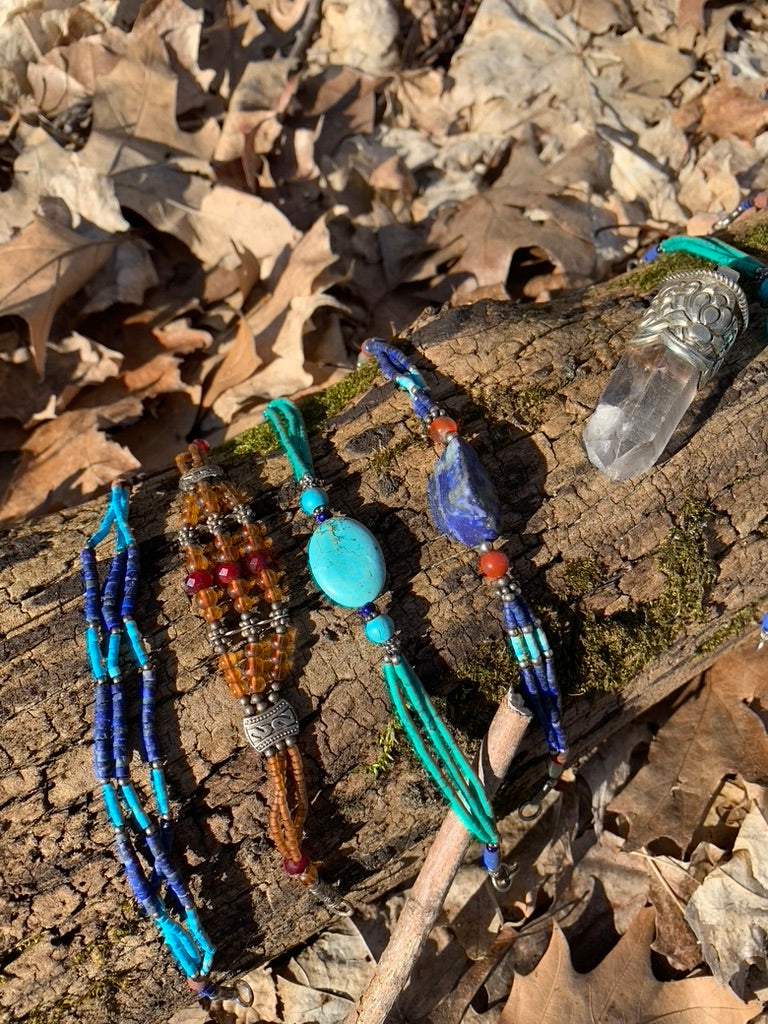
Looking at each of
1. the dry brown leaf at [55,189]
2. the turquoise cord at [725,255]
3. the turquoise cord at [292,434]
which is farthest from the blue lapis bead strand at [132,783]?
the dry brown leaf at [55,189]

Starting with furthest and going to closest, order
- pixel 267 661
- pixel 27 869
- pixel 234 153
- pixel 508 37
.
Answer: pixel 508 37, pixel 234 153, pixel 267 661, pixel 27 869

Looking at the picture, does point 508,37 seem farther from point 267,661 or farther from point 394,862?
point 394,862

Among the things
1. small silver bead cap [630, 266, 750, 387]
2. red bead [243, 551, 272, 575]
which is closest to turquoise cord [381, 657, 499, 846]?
red bead [243, 551, 272, 575]

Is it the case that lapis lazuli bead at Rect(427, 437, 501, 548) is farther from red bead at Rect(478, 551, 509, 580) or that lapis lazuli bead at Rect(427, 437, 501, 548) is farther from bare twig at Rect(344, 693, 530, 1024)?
bare twig at Rect(344, 693, 530, 1024)

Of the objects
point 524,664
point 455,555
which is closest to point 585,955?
Result: point 524,664

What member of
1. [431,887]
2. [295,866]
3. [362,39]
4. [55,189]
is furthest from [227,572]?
[362,39]

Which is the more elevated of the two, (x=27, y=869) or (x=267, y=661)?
(x=267, y=661)

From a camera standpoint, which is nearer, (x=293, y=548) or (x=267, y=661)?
(x=267, y=661)
